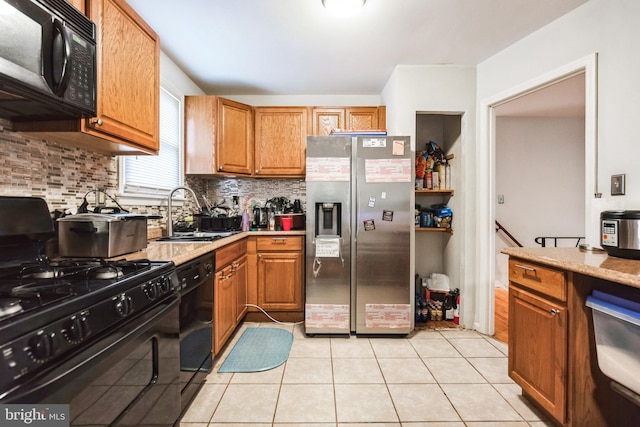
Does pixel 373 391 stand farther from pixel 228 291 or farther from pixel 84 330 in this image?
pixel 84 330

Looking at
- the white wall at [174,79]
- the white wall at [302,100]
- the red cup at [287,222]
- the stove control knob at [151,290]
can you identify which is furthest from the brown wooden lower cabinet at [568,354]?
the white wall at [174,79]

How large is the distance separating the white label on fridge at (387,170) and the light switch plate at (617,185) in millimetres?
1232

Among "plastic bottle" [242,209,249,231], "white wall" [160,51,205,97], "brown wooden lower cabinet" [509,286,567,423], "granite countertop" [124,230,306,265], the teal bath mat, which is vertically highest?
"white wall" [160,51,205,97]

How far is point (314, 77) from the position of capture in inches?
112

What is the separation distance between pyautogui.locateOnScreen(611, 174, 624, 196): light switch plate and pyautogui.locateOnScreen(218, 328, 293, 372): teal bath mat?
236 centimetres

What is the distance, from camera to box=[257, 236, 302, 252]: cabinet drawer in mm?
2734

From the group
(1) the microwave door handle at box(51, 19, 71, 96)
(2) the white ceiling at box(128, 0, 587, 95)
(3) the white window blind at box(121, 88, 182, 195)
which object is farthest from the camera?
(3) the white window blind at box(121, 88, 182, 195)

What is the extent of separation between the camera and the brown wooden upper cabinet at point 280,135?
10.4ft

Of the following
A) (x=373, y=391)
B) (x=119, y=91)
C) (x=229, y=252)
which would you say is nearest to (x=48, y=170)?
(x=119, y=91)

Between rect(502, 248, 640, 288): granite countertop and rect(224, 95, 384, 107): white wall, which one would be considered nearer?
rect(502, 248, 640, 288): granite countertop

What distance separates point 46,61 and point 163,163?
1567 mm

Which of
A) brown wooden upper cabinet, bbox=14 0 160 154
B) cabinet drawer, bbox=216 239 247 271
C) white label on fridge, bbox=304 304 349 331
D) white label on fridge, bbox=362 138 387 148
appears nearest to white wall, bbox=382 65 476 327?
white label on fridge, bbox=362 138 387 148

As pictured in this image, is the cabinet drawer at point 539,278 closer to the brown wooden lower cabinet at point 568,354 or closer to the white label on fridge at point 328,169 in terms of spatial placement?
the brown wooden lower cabinet at point 568,354

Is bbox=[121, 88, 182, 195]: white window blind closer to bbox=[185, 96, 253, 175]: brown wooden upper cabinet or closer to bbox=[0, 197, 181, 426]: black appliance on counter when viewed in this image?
bbox=[185, 96, 253, 175]: brown wooden upper cabinet
